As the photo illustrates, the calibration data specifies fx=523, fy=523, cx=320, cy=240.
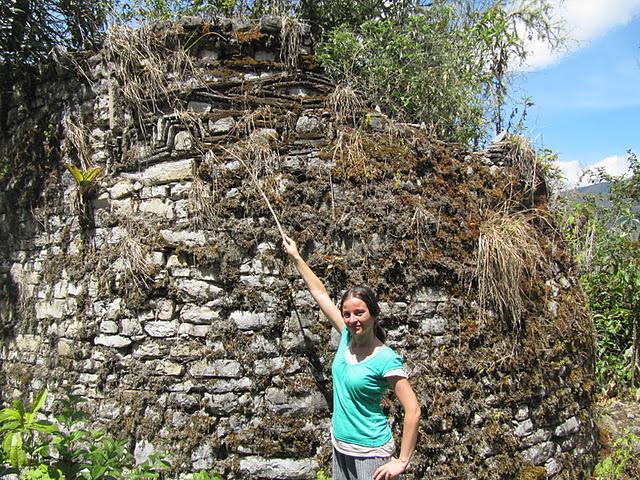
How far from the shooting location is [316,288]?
3293mm

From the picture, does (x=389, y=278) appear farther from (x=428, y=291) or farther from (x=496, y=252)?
(x=496, y=252)

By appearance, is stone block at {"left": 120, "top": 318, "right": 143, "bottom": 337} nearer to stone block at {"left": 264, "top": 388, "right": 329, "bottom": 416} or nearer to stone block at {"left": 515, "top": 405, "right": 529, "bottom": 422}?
stone block at {"left": 264, "top": 388, "right": 329, "bottom": 416}

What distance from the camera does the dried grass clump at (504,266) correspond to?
402 centimetres

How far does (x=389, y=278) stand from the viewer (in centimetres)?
380

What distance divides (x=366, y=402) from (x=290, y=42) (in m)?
2.75

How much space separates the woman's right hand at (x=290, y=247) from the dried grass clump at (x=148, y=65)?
4.61 ft

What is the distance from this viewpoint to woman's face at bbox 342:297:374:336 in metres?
2.65

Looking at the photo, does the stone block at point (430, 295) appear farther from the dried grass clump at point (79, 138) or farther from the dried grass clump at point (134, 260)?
the dried grass clump at point (79, 138)

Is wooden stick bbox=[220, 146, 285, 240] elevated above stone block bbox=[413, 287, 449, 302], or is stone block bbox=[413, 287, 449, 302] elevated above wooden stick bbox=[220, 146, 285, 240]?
wooden stick bbox=[220, 146, 285, 240]

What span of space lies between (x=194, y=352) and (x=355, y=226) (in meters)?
1.45

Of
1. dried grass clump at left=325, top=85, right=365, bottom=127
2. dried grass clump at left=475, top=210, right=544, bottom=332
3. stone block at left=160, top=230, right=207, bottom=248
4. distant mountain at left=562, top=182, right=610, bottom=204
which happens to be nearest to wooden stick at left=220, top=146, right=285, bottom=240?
stone block at left=160, top=230, right=207, bottom=248

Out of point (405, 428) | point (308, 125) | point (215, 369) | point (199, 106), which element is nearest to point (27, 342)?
point (215, 369)

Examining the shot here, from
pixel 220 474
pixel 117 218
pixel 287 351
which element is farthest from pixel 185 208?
pixel 220 474

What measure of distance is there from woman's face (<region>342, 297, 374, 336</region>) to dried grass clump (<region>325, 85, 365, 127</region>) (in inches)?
69.5
